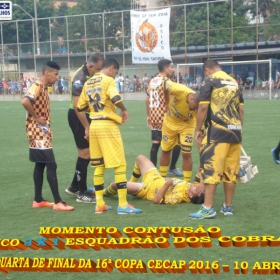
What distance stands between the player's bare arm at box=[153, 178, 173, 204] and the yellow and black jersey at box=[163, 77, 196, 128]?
1535mm

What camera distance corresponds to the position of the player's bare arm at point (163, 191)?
7668 mm

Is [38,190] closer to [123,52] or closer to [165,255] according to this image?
[165,255]

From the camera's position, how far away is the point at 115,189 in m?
8.18

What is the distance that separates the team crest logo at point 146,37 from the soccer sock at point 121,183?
30.0 meters

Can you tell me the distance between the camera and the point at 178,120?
898cm

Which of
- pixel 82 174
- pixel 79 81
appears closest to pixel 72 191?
pixel 82 174

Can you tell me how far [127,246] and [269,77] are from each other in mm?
31718

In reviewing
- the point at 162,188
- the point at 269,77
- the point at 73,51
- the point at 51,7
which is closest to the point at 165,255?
the point at 162,188

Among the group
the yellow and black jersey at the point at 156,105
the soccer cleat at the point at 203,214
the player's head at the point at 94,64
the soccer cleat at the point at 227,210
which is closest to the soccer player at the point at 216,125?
the soccer cleat at the point at 203,214

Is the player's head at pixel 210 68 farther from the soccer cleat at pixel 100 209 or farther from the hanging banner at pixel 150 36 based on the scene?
the hanging banner at pixel 150 36

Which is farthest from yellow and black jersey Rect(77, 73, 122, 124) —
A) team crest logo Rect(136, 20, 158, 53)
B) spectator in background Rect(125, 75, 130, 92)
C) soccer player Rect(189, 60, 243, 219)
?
spectator in background Rect(125, 75, 130, 92)

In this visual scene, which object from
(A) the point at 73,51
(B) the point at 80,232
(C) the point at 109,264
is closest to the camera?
(C) the point at 109,264

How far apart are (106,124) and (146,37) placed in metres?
30.3

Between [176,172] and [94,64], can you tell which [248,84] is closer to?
[176,172]
